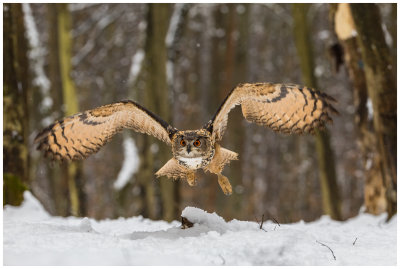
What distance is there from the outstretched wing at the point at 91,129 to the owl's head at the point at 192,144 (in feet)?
0.82

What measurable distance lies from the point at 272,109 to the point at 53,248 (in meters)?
1.93

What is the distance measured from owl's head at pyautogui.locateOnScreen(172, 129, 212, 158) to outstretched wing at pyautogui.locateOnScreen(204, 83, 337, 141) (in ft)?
0.56

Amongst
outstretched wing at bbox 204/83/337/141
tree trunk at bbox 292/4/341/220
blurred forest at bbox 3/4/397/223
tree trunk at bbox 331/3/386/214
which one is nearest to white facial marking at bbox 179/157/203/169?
outstretched wing at bbox 204/83/337/141

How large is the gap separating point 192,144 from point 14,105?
3131 mm

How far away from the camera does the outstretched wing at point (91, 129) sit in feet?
12.2

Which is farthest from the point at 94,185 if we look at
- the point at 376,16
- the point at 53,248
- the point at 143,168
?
the point at 53,248

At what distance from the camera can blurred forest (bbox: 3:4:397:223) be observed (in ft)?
18.1

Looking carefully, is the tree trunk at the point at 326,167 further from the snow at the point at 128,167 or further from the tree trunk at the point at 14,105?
the tree trunk at the point at 14,105

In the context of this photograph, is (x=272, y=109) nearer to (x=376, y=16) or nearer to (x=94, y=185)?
(x=376, y=16)

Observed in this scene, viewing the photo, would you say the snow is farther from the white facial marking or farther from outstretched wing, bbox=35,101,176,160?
the white facial marking

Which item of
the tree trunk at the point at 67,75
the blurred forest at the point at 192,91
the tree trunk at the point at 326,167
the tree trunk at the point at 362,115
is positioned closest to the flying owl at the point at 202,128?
the blurred forest at the point at 192,91

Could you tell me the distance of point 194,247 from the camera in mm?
3051

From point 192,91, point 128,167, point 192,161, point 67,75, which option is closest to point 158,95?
point 128,167

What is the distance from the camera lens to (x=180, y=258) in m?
2.83
